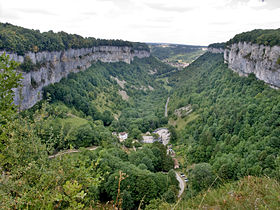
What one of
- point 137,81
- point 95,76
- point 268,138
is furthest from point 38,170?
point 137,81

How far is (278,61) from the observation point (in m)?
45.2

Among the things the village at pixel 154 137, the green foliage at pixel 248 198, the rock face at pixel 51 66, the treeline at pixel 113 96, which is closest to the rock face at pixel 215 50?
the treeline at pixel 113 96

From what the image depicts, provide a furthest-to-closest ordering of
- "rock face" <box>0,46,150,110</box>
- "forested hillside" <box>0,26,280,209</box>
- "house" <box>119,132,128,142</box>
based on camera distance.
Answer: "house" <box>119,132,128,142</box>, "rock face" <box>0,46,150,110</box>, "forested hillside" <box>0,26,280,209</box>

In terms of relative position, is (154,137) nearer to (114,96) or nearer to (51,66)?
(114,96)

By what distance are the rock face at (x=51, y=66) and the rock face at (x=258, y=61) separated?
45277 mm

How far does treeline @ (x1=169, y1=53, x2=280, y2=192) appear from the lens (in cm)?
3186

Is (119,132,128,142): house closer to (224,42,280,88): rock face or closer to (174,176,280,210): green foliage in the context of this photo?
(224,42,280,88): rock face

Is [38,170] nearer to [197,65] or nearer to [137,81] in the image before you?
[137,81]

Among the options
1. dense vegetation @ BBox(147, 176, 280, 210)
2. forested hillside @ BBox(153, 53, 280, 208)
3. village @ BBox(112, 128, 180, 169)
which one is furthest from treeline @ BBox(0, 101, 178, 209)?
village @ BBox(112, 128, 180, 169)

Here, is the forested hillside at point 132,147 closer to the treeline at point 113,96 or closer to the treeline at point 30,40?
the treeline at point 113,96

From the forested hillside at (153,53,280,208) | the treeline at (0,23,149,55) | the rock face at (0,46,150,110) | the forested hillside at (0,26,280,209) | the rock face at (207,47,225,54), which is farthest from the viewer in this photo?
the rock face at (207,47,225,54)

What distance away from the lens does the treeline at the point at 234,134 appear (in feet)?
105

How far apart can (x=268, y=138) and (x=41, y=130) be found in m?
34.6

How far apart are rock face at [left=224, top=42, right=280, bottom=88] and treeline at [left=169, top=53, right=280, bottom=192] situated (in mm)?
1946
